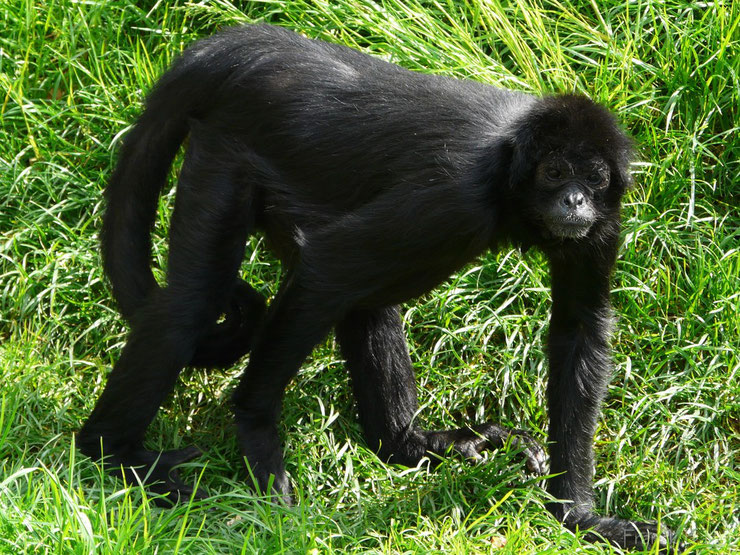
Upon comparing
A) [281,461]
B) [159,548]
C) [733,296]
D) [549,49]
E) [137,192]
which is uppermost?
[549,49]

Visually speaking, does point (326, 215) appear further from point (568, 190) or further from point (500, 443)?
point (500, 443)

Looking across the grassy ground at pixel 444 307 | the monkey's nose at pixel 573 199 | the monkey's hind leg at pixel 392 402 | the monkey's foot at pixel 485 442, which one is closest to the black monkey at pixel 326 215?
the monkey's nose at pixel 573 199

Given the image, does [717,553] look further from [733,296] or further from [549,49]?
[549,49]

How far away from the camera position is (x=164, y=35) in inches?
273

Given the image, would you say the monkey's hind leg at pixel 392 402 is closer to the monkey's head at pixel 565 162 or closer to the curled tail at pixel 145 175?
the curled tail at pixel 145 175

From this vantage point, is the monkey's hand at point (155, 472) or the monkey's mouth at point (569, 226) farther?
the monkey's hand at point (155, 472)

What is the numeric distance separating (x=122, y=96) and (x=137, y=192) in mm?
1621

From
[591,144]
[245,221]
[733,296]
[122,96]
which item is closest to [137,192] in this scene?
[245,221]

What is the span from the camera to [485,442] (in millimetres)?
5832

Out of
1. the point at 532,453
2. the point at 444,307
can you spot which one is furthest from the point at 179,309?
the point at 532,453

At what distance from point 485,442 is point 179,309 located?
1.78 metres

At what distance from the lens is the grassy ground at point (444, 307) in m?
5.23

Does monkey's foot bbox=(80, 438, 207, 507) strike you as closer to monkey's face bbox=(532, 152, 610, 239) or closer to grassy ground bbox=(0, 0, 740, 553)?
grassy ground bbox=(0, 0, 740, 553)

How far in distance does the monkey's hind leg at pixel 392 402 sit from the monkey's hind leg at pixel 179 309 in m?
0.83
